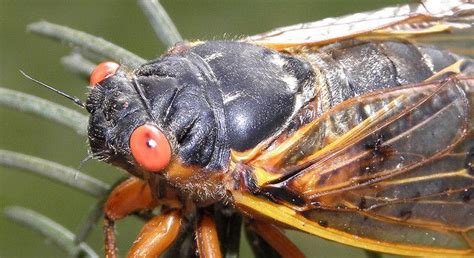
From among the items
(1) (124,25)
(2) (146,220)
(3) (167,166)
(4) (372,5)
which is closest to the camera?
(3) (167,166)

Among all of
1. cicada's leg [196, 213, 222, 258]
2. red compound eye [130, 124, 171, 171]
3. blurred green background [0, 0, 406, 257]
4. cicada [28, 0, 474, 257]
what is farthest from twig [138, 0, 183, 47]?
blurred green background [0, 0, 406, 257]

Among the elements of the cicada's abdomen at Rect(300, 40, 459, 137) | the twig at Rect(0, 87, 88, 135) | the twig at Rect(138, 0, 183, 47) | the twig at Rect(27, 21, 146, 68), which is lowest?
the twig at Rect(0, 87, 88, 135)

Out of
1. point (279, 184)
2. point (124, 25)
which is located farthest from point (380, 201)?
point (124, 25)

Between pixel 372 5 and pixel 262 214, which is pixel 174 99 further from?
pixel 372 5

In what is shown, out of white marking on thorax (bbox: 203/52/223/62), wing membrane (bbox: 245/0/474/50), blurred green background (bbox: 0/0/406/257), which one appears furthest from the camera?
blurred green background (bbox: 0/0/406/257)

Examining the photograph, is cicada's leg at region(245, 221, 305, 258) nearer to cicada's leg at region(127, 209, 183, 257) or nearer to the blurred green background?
cicada's leg at region(127, 209, 183, 257)

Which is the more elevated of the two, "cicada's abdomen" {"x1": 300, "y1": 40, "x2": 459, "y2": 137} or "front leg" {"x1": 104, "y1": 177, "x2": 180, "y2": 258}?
"cicada's abdomen" {"x1": 300, "y1": 40, "x2": 459, "y2": 137}

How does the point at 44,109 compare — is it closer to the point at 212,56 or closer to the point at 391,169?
the point at 212,56
